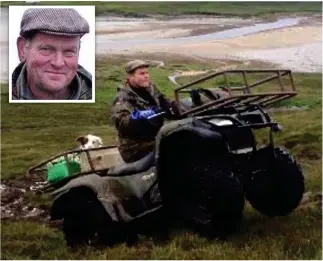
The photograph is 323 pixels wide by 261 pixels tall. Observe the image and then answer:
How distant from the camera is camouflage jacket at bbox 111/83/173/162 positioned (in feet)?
21.7

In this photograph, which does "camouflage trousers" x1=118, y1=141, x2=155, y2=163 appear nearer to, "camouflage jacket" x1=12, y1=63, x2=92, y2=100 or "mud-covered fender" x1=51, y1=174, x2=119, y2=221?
"mud-covered fender" x1=51, y1=174, x2=119, y2=221

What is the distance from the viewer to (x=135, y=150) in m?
6.86

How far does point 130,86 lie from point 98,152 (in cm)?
87

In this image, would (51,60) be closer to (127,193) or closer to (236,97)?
(127,193)

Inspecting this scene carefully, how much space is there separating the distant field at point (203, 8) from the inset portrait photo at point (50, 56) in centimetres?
24

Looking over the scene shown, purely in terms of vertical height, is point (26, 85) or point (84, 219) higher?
point (26, 85)

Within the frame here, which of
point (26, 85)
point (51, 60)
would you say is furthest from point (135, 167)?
point (26, 85)

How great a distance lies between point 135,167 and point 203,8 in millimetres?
2546

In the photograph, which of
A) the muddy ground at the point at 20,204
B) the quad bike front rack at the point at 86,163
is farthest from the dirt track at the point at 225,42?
the muddy ground at the point at 20,204

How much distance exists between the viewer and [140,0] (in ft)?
27.8

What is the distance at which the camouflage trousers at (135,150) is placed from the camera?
6801 mm

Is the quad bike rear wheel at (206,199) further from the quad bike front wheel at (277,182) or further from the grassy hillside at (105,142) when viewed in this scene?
the quad bike front wheel at (277,182)

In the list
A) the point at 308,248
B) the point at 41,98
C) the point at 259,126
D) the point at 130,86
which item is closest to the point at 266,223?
the point at 308,248

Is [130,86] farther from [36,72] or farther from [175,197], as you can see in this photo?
[36,72]
